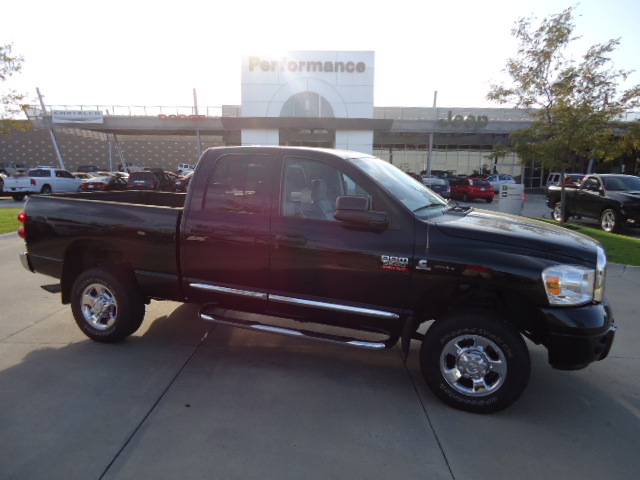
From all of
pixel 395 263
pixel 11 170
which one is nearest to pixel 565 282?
pixel 395 263

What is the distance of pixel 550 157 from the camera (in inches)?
452

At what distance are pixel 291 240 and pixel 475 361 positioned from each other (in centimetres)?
176

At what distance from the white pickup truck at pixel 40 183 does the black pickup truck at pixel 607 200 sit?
24.0 metres

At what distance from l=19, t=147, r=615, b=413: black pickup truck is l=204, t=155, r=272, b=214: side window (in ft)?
0.04

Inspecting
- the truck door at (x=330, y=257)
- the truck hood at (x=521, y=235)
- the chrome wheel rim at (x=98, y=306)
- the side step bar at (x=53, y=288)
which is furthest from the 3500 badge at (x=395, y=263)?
the side step bar at (x=53, y=288)

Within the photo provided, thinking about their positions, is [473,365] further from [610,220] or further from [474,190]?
[474,190]

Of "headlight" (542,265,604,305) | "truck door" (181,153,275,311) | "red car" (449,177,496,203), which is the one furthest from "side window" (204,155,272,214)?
"red car" (449,177,496,203)

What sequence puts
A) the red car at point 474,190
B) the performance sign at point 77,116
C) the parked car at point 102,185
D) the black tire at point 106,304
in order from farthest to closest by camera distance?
the performance sign at point 77,116 → the red car at point 474,190 → the parked car at point 102,185 → the black tire at point 106,304

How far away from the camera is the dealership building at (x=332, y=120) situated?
28.4 meters

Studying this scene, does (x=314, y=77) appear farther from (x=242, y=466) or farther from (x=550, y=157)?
(x=242, y=466)

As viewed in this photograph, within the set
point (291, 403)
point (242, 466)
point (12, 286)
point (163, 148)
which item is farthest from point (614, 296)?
point (163, 148)

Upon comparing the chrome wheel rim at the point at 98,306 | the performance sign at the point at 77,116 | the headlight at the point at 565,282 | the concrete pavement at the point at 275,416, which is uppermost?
the performance sign at the point at 77,116

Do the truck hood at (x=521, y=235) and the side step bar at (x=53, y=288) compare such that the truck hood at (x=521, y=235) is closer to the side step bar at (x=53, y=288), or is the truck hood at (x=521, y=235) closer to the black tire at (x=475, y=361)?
the black tire at (x=475, y=361)

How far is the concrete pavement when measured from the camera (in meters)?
2.72
